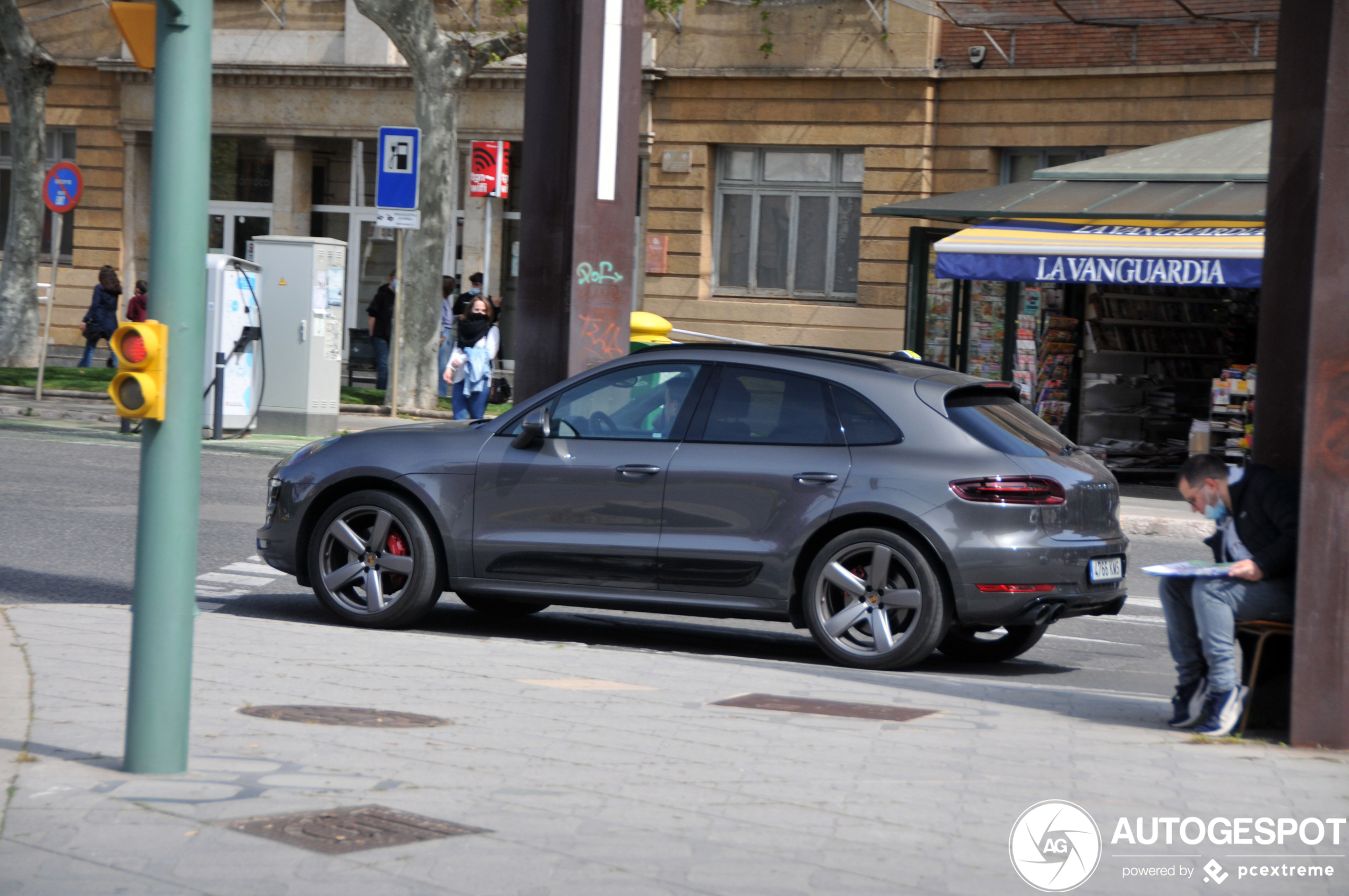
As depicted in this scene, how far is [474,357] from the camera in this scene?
18547 mm

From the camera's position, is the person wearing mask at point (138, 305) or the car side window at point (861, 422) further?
the person wearing mask at point (138, 305)

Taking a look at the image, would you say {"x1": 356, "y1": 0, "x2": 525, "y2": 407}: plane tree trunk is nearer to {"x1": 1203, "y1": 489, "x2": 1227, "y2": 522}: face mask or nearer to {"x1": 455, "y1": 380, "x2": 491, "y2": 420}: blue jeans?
{"x1": 455, "y1": 380, "x2": 491, "y2": 420}: blue jeans

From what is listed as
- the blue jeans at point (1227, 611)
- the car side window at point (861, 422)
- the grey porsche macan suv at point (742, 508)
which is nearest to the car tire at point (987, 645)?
the grey porsche macan suv at point (742, 508)

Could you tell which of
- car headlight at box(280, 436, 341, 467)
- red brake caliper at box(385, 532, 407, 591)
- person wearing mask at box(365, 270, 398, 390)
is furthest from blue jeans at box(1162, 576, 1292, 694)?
person wearing mask at box(365, 270, 398, 390)

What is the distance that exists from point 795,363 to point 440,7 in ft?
73.6

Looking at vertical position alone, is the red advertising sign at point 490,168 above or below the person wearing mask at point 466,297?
above

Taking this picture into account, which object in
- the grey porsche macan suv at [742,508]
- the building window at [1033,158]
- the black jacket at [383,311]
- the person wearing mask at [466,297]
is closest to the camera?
the grey porsche macan suv at [742,508]

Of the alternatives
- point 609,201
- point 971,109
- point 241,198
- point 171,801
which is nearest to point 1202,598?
point 171,801

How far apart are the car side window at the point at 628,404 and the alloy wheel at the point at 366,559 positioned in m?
1.04

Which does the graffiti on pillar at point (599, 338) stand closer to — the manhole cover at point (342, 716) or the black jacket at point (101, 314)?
the manhole cover at point (342, 716)

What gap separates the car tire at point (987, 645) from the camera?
8758 mm

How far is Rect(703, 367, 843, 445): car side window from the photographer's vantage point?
27.1 ft

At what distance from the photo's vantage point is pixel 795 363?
27.7ft

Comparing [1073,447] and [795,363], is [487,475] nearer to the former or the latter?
[795,363]
